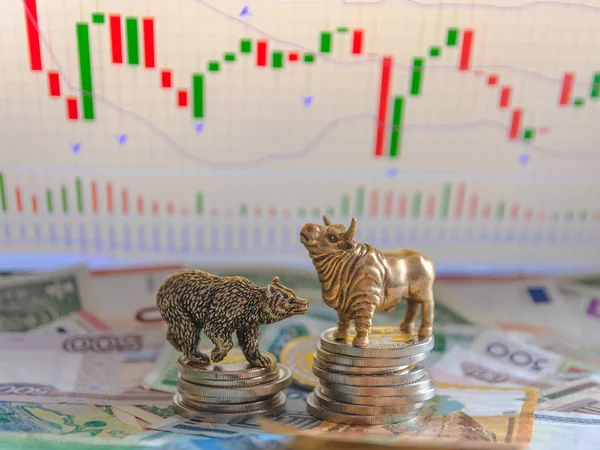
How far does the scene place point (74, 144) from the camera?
1482mm

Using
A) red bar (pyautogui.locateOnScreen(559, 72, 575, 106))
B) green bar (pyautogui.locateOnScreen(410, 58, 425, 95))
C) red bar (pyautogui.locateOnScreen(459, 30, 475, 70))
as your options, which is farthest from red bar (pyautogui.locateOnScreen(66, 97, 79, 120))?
red bar (pyautogui.locateOnScreen(559, 72, 575, 106))

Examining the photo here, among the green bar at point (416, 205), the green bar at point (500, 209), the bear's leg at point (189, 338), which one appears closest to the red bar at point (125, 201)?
the bear's leg at point (189, 338)

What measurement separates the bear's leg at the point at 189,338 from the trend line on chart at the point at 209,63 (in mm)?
571

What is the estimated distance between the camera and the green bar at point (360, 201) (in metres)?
1.58

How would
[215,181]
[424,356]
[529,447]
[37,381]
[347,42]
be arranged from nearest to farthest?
[529,447] < [424,356] < [37,381] < [347,42] < [215,181]

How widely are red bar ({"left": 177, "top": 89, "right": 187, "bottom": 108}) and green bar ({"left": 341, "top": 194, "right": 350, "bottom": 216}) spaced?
45cm

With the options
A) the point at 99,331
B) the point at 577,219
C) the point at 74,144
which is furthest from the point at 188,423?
the point at 577,219

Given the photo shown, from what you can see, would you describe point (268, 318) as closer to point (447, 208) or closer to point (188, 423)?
point (188, 423)

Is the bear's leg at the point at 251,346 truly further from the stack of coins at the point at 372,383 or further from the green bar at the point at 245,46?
the green bar at the point at 245,46

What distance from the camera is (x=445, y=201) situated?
159 cm

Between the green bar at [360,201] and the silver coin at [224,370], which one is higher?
the green bar at [360,201]

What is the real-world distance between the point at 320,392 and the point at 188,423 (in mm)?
241

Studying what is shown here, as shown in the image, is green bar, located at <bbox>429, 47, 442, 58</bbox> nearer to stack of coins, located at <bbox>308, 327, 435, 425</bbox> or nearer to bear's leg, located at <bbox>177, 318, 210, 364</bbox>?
stack of coins, located at <bbox>308, 327, 435, 425</bbox>

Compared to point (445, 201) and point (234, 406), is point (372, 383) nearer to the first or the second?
point (234, 406)
